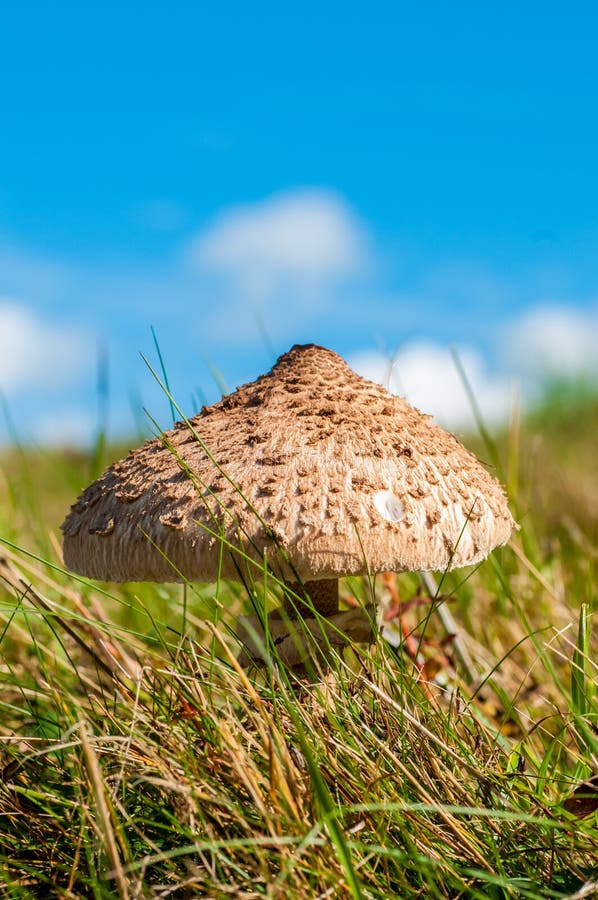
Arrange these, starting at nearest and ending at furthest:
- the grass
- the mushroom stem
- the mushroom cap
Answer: the grass < the mushroom cap < the mushroom stem

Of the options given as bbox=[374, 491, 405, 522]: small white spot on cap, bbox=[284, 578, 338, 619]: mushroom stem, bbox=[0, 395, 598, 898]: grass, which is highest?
bbox=[374, 491, 405, 522]: small white spot on cap

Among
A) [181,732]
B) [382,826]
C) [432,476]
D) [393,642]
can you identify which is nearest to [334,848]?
[382,826]

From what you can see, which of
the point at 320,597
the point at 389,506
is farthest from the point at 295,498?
the point at 320,597

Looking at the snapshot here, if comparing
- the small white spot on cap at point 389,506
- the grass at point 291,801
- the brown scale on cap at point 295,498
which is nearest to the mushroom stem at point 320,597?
the grass at point 291,801

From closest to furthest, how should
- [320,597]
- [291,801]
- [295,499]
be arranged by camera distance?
[291,801] → [295,499] → [320,597]

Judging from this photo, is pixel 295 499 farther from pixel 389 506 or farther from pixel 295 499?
pixel 389 506

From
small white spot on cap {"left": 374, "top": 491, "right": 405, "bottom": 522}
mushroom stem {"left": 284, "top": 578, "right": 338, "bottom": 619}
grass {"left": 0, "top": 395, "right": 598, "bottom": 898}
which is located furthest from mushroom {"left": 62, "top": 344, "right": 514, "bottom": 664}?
mushroom stem {"left": 284, "top": 578, "right": 338, "bottom": 619}

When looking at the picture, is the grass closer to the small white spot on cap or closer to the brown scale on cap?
the brown scale on cap

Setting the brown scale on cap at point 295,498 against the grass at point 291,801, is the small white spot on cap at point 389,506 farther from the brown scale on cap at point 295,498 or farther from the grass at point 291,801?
the grass at point 291,801

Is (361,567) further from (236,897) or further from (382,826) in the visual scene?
(236,897)
